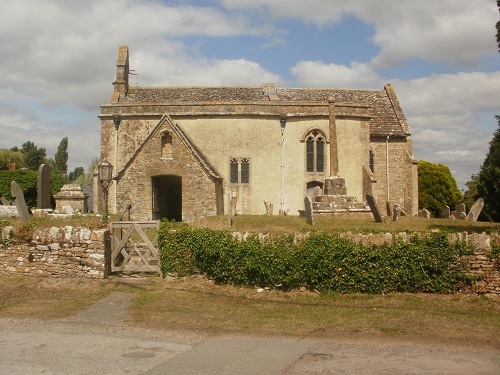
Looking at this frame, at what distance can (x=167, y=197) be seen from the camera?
30688 millimetres

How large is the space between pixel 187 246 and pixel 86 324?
4.01m

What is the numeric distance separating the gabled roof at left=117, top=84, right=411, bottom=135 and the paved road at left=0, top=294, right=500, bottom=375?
24522mm

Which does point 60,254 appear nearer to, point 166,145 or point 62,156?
point 166,145

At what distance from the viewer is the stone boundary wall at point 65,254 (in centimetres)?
1409

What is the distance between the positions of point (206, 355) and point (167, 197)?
76.1 feet

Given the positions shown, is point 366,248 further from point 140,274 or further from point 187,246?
point 140,274

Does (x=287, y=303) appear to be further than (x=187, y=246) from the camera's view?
No

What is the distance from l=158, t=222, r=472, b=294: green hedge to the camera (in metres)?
11.6

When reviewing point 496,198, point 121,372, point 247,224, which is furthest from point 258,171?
point 121,372

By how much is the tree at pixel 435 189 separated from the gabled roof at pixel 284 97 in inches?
628

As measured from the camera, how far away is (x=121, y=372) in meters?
7.21

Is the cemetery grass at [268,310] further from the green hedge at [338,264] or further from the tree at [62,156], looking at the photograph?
the tree at [62,156]

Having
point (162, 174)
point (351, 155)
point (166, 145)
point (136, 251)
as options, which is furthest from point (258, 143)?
point (136, 251)

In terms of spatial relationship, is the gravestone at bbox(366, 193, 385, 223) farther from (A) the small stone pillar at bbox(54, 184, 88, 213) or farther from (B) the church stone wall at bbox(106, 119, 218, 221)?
(A) the small stone pillar at bbox(54, 184, 88, 213)
